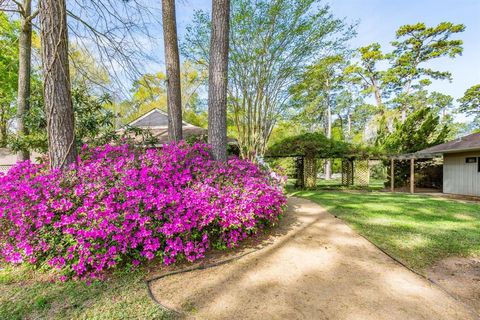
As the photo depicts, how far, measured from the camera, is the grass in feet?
6.71

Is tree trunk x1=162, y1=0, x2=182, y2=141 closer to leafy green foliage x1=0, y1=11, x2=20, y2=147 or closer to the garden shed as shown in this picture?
leafy green foliage x1=0, y1=11, x2=20, y2=147

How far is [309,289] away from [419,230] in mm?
3434

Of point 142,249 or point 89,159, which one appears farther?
point 89,159

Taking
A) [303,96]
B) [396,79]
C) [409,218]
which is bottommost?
[409,218]

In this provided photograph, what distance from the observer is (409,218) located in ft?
17.9

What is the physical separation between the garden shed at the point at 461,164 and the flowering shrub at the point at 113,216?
12.1 meters

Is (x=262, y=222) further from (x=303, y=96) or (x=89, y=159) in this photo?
(x=303, y=96)

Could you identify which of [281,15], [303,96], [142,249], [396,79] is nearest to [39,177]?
[142,249]

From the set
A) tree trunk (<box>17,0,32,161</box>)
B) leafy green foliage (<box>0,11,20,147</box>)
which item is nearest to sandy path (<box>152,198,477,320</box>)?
tree trunk (<box>17,0,32,161</box>)

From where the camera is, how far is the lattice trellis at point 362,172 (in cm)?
1394

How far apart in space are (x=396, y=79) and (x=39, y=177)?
25.0 meters

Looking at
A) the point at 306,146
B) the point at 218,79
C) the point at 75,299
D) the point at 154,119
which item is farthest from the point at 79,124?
the point at 306,146

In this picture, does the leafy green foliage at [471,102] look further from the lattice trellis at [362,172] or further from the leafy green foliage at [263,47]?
the leafy green foliage at [263,47]

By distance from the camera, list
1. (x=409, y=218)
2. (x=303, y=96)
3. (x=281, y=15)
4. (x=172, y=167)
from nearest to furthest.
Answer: (x=172, y=167) < (x=409, y=218) < (x=281, y=15) < (x=303, y=96)
